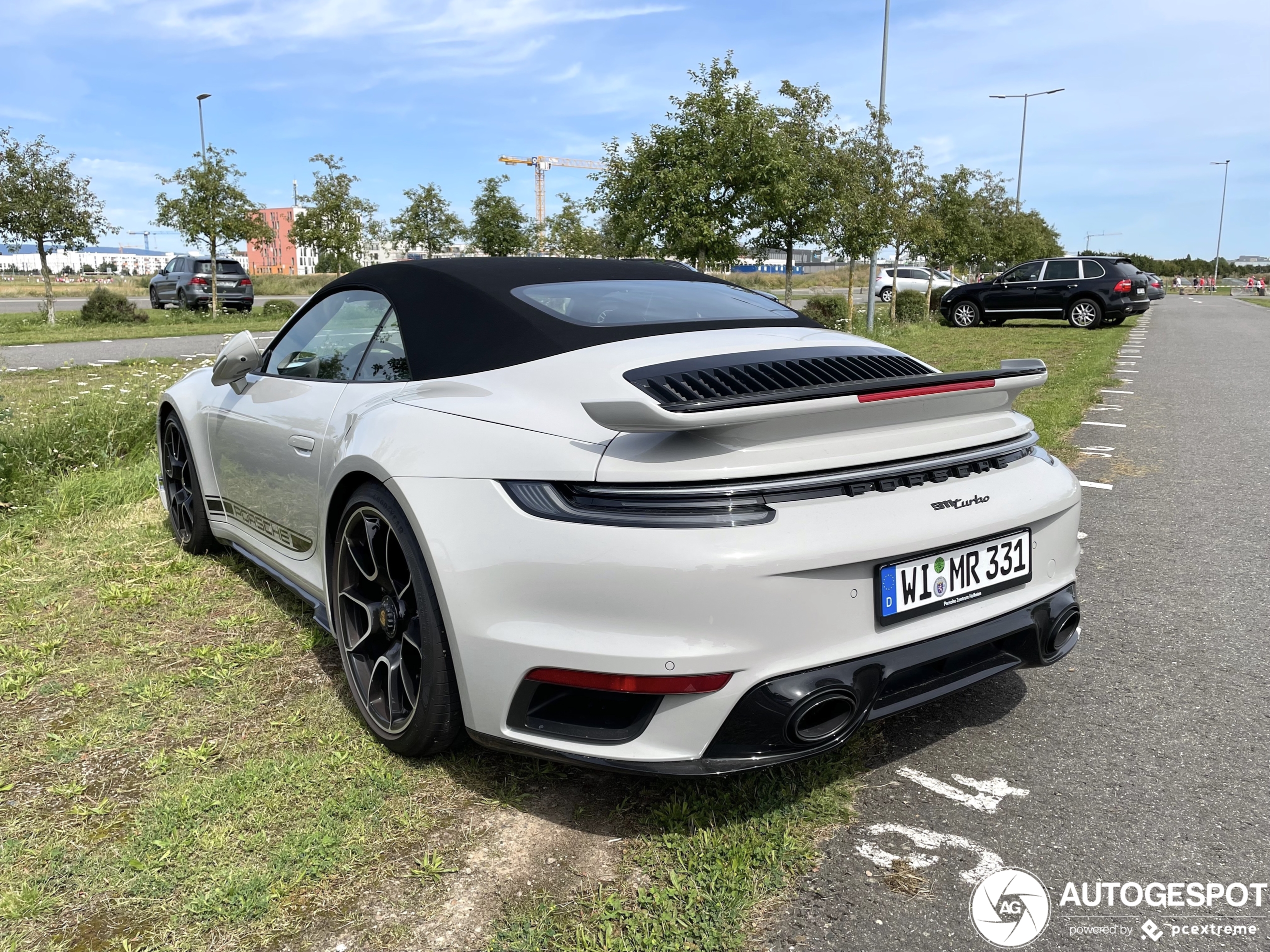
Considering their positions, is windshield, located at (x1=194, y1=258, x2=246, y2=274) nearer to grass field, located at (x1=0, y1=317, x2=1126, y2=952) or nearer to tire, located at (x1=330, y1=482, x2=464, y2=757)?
grass field, located at (x1=0, y1=317, x2=1126, y2=952)

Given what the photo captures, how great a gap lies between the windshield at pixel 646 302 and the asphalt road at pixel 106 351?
10.7 meters

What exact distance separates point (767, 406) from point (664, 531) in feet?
1.07

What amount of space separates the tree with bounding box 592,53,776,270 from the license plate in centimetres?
1450

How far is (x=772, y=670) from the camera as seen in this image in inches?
77.4

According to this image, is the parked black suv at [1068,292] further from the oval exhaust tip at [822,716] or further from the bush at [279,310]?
the oval exhaust tip at [822,716]

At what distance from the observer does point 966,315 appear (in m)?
22.6

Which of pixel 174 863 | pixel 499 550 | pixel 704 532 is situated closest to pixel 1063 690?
pixel 704 532

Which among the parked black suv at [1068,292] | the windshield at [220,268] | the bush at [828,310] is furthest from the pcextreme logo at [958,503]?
the windshield at [220,268]

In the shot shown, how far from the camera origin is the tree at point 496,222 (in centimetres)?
3534

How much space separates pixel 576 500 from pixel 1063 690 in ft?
6.13

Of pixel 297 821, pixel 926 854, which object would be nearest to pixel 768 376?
pixel 926 854

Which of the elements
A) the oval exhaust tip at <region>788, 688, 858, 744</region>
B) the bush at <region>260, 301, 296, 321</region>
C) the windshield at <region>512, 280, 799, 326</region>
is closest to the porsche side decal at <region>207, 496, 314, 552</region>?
the windshield at <region>512, 280, 799, 326</region>

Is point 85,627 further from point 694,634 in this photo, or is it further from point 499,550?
point 694,634

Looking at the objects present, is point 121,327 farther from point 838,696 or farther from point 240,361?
point 838,696
